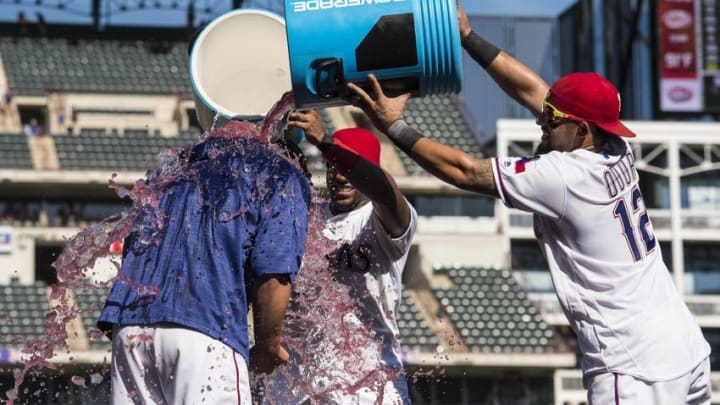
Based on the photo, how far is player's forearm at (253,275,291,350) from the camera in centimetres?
416

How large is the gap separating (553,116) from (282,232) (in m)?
1.24

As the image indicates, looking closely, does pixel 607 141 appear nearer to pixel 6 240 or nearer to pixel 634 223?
pixel 634 223

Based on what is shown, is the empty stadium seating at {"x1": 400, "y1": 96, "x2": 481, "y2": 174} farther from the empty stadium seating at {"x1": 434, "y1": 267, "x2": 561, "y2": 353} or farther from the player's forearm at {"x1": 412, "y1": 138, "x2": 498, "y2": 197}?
the player's forearm at {"x1": 412, "y1": 138, "x2": 498, "y2": 197}

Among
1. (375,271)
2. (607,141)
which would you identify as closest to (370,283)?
(375,271)

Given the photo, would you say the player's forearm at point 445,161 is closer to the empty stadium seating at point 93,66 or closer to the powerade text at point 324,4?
the powerade text at point 324,4

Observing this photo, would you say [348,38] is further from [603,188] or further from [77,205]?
[77,205]

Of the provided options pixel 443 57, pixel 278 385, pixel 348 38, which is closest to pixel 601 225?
pixel 443 57

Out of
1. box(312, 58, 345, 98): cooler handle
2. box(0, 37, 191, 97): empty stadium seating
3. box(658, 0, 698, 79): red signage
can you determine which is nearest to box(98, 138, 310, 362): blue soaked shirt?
box(312, 58, 345, 98): cooler handle

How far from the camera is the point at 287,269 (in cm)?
415

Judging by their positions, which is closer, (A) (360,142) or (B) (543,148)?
(B) (543,148)

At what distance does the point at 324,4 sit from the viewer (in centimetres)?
449

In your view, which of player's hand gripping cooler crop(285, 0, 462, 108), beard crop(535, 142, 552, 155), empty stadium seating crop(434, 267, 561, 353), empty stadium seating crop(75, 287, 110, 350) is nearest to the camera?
player's hand gripping cooler crop(285, 0, 462, 108)

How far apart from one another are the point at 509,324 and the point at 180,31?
12736 millimetres

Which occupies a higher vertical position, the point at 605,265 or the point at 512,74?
the point at 512,74
